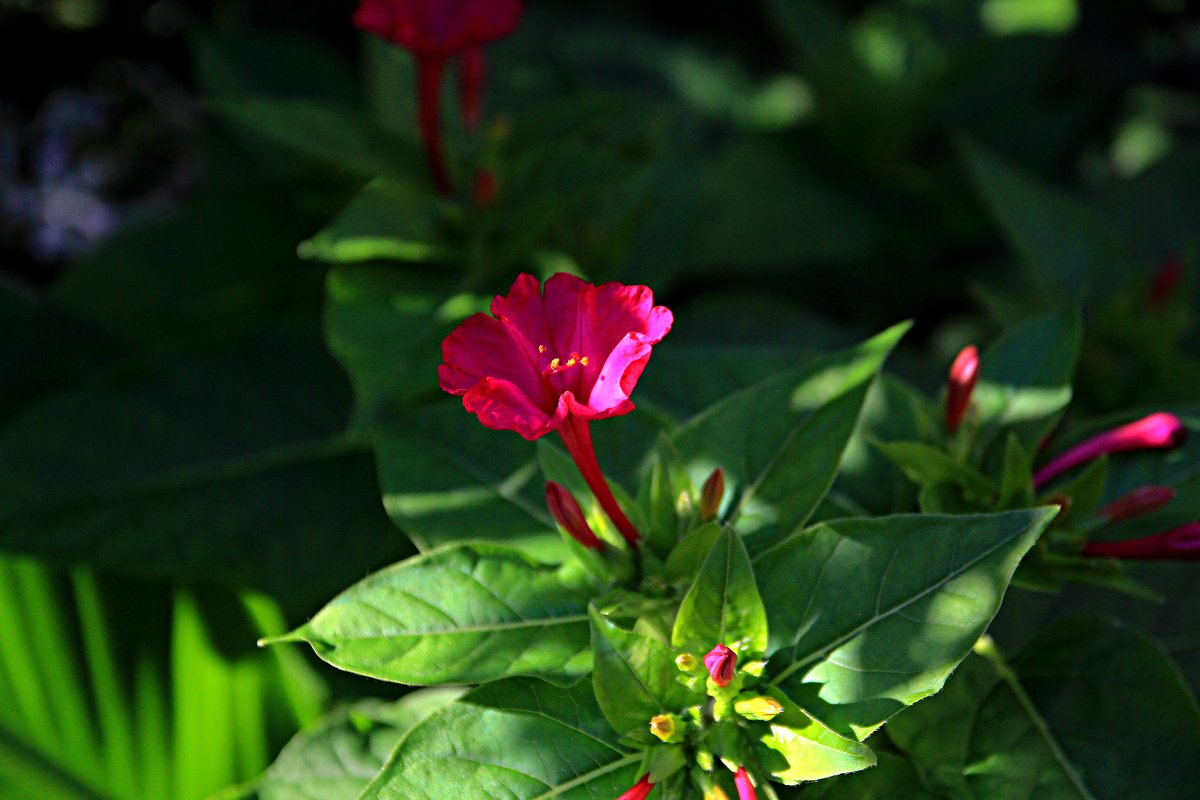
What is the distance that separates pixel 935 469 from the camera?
976 millimetres

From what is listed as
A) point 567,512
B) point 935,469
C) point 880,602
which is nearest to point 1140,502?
point 935,469

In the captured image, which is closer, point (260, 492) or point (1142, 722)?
point (1142, 722)

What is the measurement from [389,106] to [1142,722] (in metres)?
1.24

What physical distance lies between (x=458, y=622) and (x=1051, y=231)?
1.15 meters

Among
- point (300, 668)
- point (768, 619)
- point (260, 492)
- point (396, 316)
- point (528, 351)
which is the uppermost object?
point (528, 351)

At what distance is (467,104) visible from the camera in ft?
4.67

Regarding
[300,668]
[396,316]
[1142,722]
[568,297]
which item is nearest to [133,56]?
[396,316]

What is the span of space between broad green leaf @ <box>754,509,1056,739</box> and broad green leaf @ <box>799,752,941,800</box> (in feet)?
0.35

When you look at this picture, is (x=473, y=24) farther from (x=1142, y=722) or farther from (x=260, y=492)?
(x=1142, y=722)

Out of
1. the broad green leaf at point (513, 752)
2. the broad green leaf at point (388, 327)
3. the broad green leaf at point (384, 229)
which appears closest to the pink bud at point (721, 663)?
the broad green leaf at point (513, 752)

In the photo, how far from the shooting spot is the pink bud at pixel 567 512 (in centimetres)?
85

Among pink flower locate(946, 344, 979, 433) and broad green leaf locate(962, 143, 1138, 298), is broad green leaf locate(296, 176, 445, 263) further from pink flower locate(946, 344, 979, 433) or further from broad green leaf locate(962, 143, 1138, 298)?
broad green leaf locate(962, 143, 1138, 298)

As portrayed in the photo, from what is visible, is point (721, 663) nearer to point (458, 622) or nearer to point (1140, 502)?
point (458, 622)

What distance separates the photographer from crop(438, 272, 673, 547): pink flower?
0.75 m
